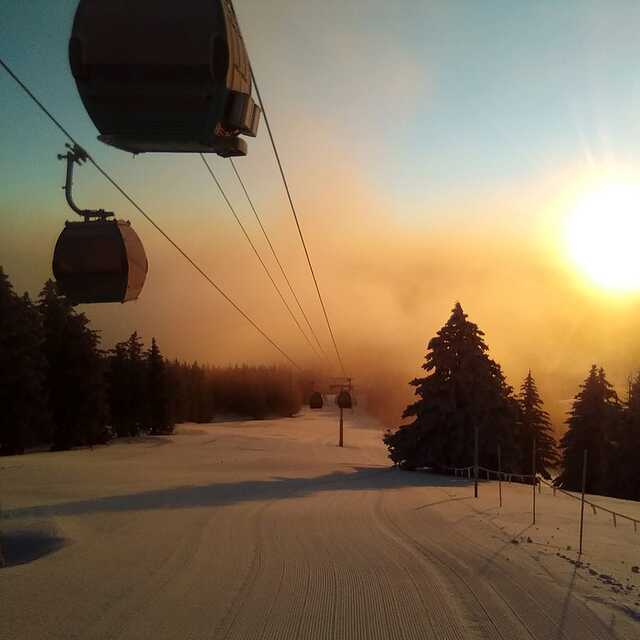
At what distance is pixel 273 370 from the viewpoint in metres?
183

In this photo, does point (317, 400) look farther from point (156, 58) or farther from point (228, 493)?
point (156, 58)

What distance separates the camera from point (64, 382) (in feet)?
162

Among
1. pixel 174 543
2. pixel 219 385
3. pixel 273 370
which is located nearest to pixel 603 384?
pixel 174 543

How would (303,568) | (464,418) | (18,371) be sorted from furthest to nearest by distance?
(18,371)
(464,418)
(303,568)

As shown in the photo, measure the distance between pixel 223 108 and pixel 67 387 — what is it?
153 ft

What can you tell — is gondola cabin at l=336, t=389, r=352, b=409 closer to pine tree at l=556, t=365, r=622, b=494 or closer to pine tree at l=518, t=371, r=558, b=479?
pine tree at l=518, t=371, r=558, b=479

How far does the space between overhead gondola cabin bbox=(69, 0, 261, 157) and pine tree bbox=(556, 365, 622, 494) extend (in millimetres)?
44990

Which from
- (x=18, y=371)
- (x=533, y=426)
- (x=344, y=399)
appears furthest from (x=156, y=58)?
(x=533, y=426)

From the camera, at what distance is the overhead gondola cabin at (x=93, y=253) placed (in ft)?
28.8

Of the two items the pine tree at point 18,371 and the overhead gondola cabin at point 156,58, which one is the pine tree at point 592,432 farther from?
the overhead gondola cabin at point 156,58

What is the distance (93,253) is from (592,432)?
4531 cm

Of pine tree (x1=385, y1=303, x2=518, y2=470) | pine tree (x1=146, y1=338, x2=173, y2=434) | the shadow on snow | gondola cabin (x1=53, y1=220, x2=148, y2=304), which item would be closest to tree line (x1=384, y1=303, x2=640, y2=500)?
pine tree (x1=385, y1=303, x2=518, y2=470)

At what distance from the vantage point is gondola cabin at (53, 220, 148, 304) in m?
8.77

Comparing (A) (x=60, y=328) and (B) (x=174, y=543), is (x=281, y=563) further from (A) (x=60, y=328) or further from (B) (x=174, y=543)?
(A) (x=60, y=328)
